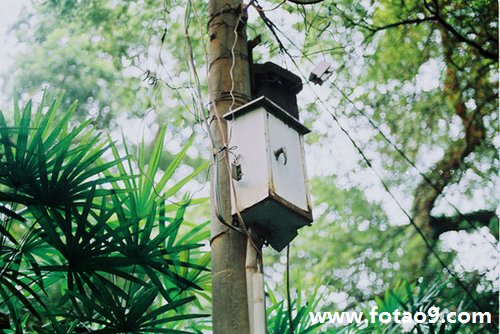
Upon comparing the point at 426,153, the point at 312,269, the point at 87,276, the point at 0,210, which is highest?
the point at 426,153

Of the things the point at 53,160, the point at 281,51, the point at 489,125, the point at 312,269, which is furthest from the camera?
the point at 312,269

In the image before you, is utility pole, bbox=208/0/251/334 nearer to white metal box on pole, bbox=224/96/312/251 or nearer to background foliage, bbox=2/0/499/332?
white metal box on pole, bbox=224/96/312/251

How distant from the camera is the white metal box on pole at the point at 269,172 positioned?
226cm

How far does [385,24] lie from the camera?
6805 mm

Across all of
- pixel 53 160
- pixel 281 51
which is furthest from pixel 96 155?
pixel 281 51

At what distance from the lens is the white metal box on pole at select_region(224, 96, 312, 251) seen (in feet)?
7.41

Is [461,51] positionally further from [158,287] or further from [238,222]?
[238,222]

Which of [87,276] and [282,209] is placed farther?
[87,276]

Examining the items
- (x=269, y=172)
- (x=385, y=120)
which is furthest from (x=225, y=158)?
(x=385, y=120)

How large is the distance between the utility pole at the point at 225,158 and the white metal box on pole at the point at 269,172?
0.05 meters

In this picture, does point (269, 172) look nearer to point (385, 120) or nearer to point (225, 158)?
point (225, 158)

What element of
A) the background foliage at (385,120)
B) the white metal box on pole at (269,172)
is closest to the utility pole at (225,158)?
the white metal box on pole at (269,172)

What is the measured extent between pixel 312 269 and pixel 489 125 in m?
2.97

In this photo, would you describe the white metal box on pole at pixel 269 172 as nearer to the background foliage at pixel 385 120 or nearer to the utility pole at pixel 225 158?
the utility pole at pixel 225 158
